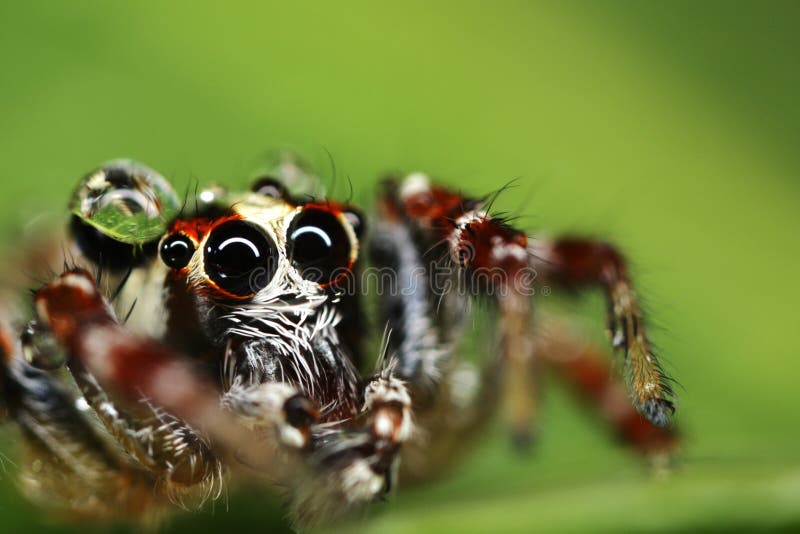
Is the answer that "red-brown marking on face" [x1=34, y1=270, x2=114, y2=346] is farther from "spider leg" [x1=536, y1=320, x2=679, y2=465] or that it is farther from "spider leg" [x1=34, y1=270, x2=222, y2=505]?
"spider leg" [x1=536, y1=320, x2=679, y2=465]

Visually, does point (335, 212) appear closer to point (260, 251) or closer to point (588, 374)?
point (260, 251)

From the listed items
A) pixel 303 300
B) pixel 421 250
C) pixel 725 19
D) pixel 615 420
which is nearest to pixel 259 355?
pixel 303 300

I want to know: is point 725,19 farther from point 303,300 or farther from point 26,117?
point 303,300

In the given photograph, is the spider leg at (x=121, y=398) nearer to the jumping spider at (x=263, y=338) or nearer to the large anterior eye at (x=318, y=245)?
the jumping spider at (x=263, y=338)

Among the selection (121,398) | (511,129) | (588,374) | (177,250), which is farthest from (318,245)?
(511,129)

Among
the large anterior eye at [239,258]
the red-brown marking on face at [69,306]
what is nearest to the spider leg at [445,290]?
the large anterior eye at [239,258]

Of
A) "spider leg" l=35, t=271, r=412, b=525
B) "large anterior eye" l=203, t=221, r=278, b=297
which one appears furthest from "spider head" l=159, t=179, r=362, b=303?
"spider leg" l=35, t=271, r=412, b=525
